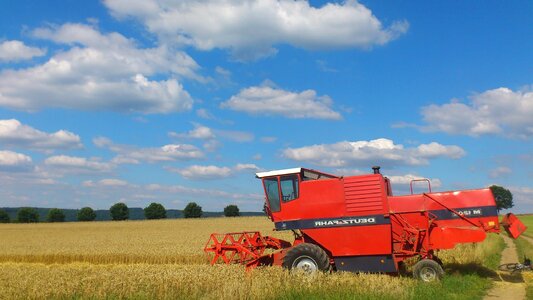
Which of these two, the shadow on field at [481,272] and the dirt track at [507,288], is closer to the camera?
the dirt track at [507,288]

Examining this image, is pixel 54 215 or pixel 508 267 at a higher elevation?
pixel 54 215

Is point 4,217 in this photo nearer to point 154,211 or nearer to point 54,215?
point 54,215

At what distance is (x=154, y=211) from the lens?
112 meters

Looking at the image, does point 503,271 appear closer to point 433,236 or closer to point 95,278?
point 433,236

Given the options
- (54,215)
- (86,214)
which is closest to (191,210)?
(86,214)

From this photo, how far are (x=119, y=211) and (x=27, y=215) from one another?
66.8 ft

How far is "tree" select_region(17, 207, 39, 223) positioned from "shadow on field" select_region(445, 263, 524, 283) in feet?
352

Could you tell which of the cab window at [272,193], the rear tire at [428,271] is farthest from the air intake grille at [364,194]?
the cab window at [272,193]

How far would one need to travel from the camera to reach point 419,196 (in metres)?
13.4

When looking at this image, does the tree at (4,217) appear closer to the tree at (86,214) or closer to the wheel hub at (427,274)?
the tree at (86,214)

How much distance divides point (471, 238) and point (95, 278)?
9714 millimetres

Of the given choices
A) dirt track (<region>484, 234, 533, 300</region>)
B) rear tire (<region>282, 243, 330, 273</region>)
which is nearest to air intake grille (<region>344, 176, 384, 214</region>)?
rear tire (<region>282, 243, 330, 273</region>)

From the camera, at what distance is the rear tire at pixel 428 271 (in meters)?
11.6

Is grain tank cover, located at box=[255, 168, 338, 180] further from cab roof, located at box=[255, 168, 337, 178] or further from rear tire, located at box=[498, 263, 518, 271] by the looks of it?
rear tire, located at box=[498, 263, 518, 271]
